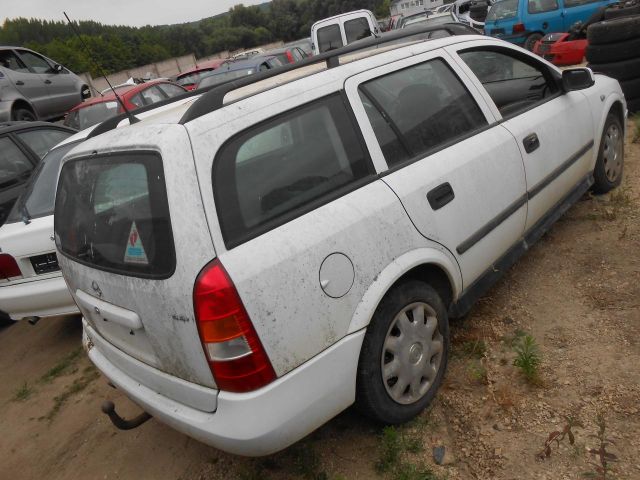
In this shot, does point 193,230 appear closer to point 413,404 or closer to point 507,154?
point 413,404

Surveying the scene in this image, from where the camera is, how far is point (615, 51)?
5.39 m

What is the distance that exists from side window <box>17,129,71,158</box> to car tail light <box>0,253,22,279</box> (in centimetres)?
203

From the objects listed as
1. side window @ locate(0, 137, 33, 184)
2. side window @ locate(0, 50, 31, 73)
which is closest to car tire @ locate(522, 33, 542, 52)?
side window @ locate(0, 137, 33, 184)

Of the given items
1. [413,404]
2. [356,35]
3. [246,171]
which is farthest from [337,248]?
[356,35]

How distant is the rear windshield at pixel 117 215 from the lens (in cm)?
188

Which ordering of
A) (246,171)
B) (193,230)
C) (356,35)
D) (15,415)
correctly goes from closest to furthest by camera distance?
1. (193,230)
2. (246,171)
3. (15,415)
4. (356,35)

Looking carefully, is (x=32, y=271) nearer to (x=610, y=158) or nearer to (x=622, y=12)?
(x=610, y=158)

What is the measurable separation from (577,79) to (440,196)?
1743 mm

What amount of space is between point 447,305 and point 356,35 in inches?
430

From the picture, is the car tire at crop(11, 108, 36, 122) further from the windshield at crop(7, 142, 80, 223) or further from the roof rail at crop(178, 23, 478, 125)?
the roof rail at crop(178, 23, 478, 125)

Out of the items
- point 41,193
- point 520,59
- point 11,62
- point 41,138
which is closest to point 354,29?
point 11,62

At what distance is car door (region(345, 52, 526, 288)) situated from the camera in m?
2.37

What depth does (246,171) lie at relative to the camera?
1956mm

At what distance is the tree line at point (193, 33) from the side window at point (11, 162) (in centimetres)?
3179
